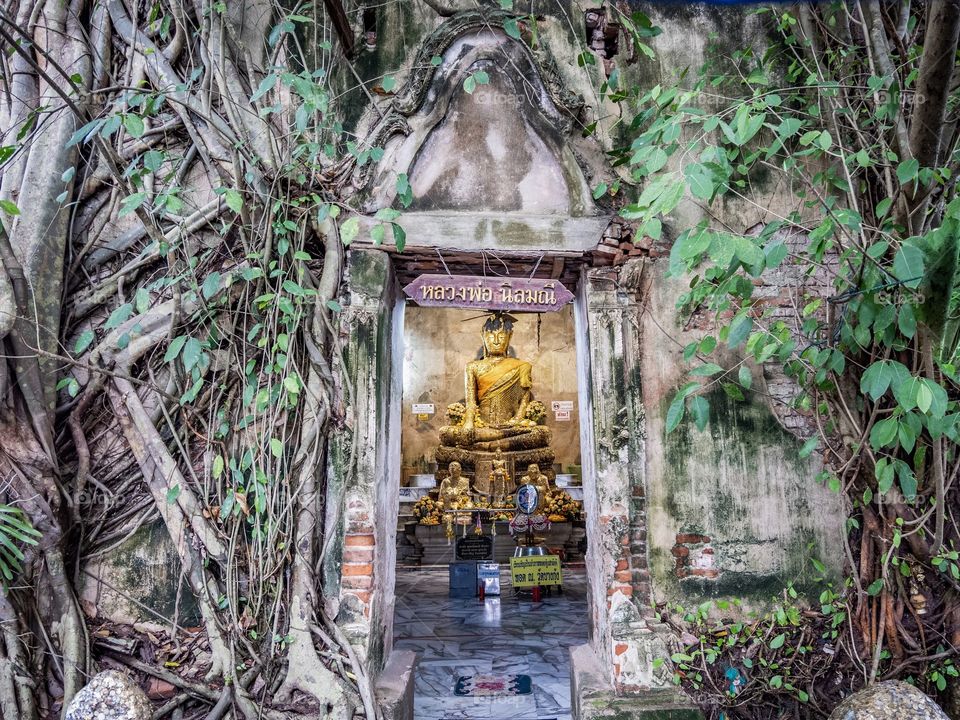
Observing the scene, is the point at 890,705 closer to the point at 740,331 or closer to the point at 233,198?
the point at 740,331

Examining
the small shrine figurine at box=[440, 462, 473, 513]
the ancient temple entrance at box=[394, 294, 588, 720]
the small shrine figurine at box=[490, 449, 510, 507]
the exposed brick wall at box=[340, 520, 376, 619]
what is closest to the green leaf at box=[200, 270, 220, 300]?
the exposed brick wall at box=[340, 520, 376, 619]

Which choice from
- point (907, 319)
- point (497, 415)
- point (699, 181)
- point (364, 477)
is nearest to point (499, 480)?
point (497, 415)

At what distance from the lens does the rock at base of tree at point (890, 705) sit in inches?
105

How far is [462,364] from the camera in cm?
1069

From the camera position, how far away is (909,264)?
238cm

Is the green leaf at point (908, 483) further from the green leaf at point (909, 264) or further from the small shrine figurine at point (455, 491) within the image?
the small shrine figurine at point (455, 491)

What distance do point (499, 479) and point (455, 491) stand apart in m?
0.60

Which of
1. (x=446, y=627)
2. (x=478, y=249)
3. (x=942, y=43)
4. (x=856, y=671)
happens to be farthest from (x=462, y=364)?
(x=942, y=43)

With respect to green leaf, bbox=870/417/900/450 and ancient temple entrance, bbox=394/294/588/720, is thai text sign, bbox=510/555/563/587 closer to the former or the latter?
ancient temple entrance, bbox=394/294/588/720

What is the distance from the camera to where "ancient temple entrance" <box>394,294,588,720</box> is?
4312mm

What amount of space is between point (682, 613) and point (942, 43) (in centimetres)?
258

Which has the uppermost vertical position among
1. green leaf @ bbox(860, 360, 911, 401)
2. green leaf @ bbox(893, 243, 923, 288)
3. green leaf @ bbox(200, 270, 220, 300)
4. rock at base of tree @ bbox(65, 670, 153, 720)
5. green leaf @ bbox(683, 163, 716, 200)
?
green leaf @ bbox(683, 163, 716, 200)

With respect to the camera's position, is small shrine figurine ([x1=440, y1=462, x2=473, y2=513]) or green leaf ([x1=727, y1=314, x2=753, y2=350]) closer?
green leaf ([x1=727, y1=314, x2=753, y2=350])

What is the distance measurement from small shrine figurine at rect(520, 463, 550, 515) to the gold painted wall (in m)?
2.08
